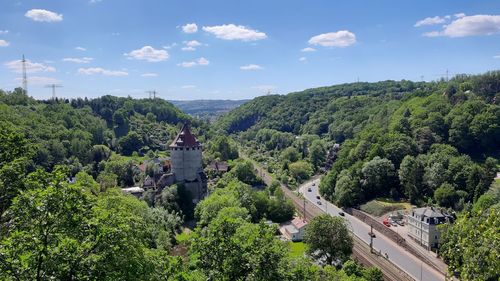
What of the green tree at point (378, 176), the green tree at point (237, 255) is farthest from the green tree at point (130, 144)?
the green tree at point (237, 255)

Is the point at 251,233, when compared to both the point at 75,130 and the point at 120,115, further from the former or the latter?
the point at 120,115

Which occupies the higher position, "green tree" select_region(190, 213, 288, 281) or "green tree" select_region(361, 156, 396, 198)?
"green tree" select_region(190, 213, 288, 281)

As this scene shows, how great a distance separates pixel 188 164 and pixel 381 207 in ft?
101

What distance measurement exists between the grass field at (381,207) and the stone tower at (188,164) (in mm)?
26281

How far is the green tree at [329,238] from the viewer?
136ft

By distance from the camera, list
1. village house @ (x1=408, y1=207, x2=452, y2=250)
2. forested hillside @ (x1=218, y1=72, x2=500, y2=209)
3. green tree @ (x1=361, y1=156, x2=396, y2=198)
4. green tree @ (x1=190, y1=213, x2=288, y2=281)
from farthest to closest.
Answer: green tree @ (x1=361, y1=156, x2=396, y2=198), forested hillside @ (x1=218, y1=72, x2=500, y2=209), village house @ (x1=408, y1=207, x2=452, y2=250), green tree @ (x1=190, y1=213, x2=288, y2=281)

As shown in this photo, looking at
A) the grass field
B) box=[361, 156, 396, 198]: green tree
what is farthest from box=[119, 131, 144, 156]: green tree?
the grass field

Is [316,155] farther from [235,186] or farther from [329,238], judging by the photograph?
[329,238]

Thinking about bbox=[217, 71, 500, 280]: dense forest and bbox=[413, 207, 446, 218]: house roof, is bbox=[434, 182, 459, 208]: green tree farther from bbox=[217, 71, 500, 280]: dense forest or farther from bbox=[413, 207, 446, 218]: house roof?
bbox=[413, 207, 446, 218]: house roof

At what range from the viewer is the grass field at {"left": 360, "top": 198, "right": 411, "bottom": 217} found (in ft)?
218

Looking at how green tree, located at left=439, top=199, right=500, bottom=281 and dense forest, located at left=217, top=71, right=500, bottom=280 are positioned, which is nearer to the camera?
green tree, located at left=439, top=199, right=500, bottom=281

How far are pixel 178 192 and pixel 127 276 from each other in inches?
1831

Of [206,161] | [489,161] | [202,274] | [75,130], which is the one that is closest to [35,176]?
[202,274]

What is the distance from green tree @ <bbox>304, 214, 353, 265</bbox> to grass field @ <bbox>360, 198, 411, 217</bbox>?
83.9ft
